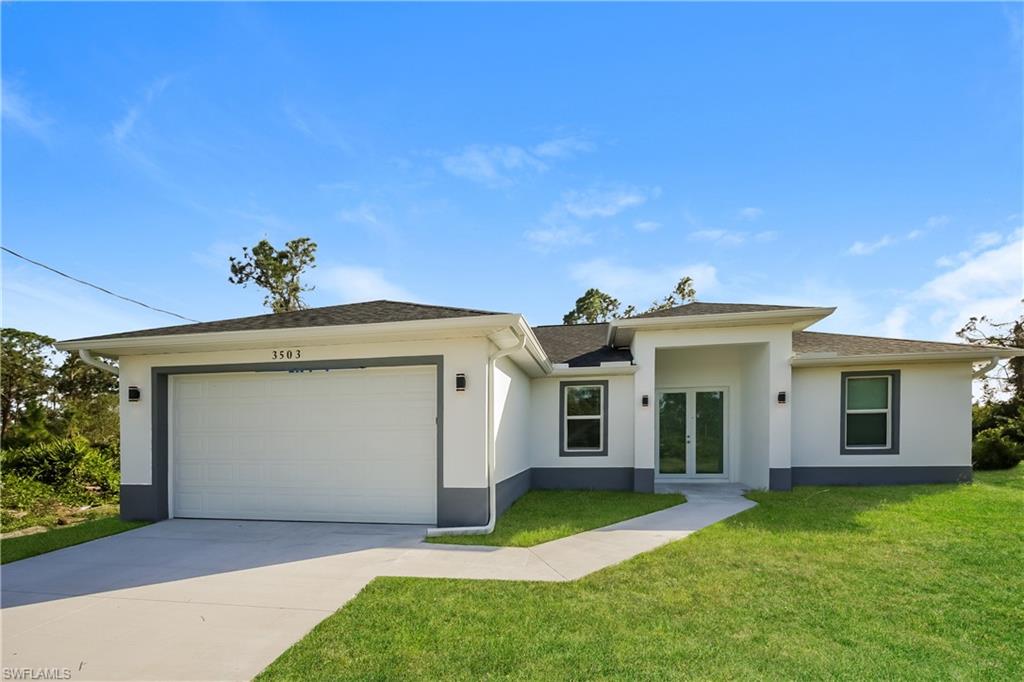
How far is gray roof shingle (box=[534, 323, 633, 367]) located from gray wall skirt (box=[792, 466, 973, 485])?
15.0 feet

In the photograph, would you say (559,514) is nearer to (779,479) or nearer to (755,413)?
(779,479)

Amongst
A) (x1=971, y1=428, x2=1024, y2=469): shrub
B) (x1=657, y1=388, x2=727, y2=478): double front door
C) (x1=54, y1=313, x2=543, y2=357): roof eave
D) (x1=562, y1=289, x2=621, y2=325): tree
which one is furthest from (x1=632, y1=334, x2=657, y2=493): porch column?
(x1=562, y1=289, x2=621, y2=325): tree

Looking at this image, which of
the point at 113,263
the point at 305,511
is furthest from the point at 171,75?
the point at 305,511

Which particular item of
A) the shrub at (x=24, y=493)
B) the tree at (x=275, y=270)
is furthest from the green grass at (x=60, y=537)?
the tree at (x=275, y=270)

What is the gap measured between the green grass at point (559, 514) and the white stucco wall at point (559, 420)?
0.76 meters

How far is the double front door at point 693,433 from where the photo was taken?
11.7 metres

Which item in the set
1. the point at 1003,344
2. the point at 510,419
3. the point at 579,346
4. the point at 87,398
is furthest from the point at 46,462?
the point at 1003,344

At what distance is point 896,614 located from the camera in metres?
3.94

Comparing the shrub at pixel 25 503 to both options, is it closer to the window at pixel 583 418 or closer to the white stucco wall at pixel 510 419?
the white stucco wall at pixel 510 419

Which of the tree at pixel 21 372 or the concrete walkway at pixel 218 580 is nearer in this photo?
the concrete walkway at pixel 218 580

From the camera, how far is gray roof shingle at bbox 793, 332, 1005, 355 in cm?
1031

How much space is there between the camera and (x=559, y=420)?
10930 millimetres

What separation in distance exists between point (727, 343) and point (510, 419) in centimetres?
468

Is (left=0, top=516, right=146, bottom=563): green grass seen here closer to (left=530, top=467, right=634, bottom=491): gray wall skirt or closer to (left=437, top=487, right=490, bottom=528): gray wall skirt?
(left=437, top=487, right=490, bottom=528): gray wall skirt
